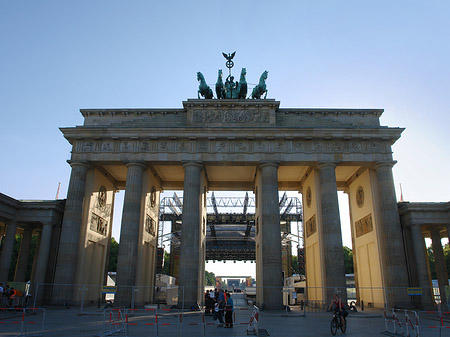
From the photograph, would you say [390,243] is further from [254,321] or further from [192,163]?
[254,321]

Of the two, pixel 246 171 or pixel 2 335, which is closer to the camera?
pixel 2 335

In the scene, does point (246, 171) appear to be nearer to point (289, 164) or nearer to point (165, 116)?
point (289, 164)

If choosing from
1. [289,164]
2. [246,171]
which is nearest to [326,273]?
[289,164]

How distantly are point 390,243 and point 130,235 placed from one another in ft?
68.3

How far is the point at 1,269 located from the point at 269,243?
70.4 ft

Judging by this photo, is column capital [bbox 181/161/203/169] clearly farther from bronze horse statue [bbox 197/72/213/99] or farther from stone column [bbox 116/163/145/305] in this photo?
bronze horse statue [bbox 197/72/213/99]

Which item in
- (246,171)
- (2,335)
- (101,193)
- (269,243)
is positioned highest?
(246,171)

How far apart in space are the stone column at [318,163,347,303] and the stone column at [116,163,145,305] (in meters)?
15.0

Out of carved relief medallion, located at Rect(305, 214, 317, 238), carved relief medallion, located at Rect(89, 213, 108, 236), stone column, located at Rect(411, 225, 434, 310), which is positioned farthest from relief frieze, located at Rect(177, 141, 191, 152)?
stone column, located at Rect(411, 225, 434, 310)

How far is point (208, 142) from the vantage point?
31000 mm

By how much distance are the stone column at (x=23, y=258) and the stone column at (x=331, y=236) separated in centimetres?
2617

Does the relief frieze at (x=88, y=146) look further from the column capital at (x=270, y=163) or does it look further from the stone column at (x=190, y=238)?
the column capital at (x=270, y=163)

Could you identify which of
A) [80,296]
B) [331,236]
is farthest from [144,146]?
[331,236]

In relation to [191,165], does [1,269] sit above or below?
below
